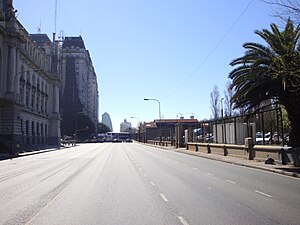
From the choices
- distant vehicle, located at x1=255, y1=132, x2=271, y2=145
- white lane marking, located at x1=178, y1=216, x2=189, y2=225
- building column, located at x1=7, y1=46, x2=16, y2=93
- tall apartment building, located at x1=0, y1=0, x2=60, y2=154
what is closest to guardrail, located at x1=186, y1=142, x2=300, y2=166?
distant vehicle, located at x1=255, y1=132, x2=271, y2=145

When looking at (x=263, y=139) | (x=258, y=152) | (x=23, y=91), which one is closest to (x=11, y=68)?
(x=23, y=91)

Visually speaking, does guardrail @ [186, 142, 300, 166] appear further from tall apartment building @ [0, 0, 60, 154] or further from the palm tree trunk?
tall apartment building @ [0, 0, 60, 154]

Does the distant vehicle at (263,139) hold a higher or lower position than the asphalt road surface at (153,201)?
higher

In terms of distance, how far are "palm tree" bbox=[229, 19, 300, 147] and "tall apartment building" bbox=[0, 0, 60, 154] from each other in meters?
30.4

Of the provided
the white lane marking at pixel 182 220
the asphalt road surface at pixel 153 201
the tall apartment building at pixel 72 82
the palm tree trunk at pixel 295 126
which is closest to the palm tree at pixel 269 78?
the palm tree trunk at pixel 295 126

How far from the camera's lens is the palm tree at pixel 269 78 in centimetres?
2295

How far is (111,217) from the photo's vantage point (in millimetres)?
9180

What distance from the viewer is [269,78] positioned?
23.8 metres

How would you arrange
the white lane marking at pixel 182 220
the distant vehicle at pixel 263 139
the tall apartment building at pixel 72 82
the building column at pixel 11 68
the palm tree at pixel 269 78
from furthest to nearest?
1. the tall apartment building at pixel 72 82
2. the building column at pixel 11 68
3. the distant vehicle at pixel 263 139
4. the palm tree at pixel 269 78
5. the white lane marking at pixel 182 220

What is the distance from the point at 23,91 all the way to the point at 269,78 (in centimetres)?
5723

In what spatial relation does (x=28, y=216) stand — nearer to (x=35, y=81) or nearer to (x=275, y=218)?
(x=275, y=218)

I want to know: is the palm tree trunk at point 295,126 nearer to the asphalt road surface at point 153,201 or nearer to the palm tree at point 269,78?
the palm tree at point 269,78

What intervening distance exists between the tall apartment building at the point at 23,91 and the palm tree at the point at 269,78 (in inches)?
1198

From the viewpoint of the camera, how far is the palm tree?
22953 mm
